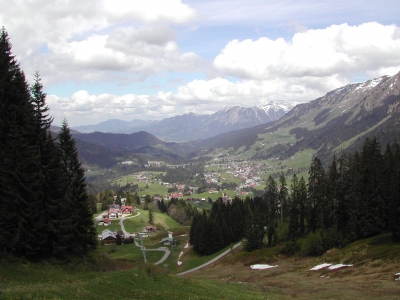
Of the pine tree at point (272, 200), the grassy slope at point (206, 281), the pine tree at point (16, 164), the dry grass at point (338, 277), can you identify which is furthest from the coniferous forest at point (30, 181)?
the pine tree at point (272, 200)

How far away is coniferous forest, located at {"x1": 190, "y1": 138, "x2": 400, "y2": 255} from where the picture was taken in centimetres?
6056

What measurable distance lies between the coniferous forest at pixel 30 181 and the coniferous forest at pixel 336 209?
46.0 meters

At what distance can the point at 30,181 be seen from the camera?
33.9 m

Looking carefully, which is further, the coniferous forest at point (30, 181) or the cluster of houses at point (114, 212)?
the cluster of houses at point (114, 212)

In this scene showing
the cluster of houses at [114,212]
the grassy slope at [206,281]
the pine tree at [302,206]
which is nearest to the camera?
the grassy slope at [206,281]

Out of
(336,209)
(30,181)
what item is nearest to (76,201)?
(30,181)

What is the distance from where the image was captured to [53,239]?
36.1 metres

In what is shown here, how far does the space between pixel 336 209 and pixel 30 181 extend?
193ft

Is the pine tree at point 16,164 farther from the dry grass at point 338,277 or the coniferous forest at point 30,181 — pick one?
the dry grass at point 338,277

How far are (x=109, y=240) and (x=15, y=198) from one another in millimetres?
90310

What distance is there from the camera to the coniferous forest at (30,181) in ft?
106

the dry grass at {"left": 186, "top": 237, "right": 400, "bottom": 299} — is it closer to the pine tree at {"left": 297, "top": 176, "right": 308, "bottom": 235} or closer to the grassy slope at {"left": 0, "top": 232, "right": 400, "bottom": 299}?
the grassy slope at {"left": 0, "top": 232, "right": 400, "bottom": 299}

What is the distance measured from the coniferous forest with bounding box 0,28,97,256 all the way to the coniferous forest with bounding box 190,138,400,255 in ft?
151

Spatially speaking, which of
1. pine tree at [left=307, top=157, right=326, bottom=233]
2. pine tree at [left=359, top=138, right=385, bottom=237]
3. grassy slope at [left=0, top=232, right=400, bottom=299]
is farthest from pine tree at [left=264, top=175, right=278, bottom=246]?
grassy slope at [left=0, top=232, right=400, bottom=299]
